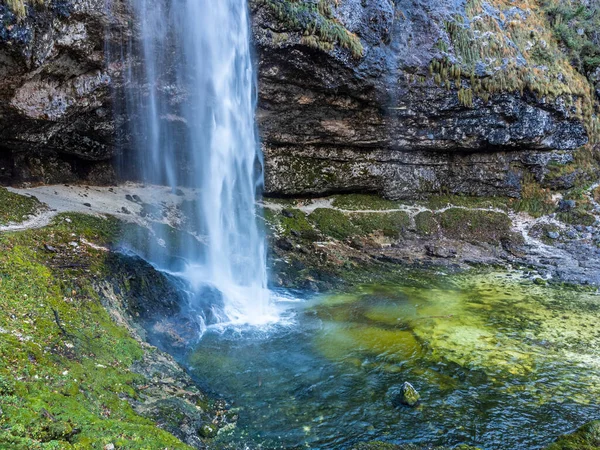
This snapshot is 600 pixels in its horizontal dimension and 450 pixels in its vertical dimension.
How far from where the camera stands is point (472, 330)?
1206 centimetres

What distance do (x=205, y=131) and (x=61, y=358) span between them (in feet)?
45.9

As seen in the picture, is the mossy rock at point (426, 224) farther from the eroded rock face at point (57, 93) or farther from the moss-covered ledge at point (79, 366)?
the eroded rock face at point (57, 93)

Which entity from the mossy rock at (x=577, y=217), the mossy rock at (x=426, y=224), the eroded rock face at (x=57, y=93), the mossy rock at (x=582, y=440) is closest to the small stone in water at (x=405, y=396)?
the mossy rock at (x=582, y=440)

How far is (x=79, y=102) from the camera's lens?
52.4ft

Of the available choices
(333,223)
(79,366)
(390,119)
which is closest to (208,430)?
(79,366)

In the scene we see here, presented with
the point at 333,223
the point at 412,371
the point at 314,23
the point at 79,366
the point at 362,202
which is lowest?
the point at 412,371

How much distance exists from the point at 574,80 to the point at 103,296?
Result: 28.9m

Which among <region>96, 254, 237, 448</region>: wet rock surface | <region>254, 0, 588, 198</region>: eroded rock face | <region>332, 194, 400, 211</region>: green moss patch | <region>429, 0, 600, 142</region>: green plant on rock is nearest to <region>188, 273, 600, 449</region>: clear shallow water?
<region>96, 254, 237, 448</region>: wet rock surface

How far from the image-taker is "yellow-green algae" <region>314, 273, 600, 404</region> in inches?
388

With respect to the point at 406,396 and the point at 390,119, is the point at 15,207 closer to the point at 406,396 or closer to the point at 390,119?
the point at 406,396

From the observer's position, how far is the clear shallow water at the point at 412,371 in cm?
764

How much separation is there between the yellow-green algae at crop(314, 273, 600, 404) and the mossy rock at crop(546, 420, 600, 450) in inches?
61.2

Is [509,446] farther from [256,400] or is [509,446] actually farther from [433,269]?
[433,269]

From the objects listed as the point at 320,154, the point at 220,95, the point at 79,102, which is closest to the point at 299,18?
the point at 220,95
